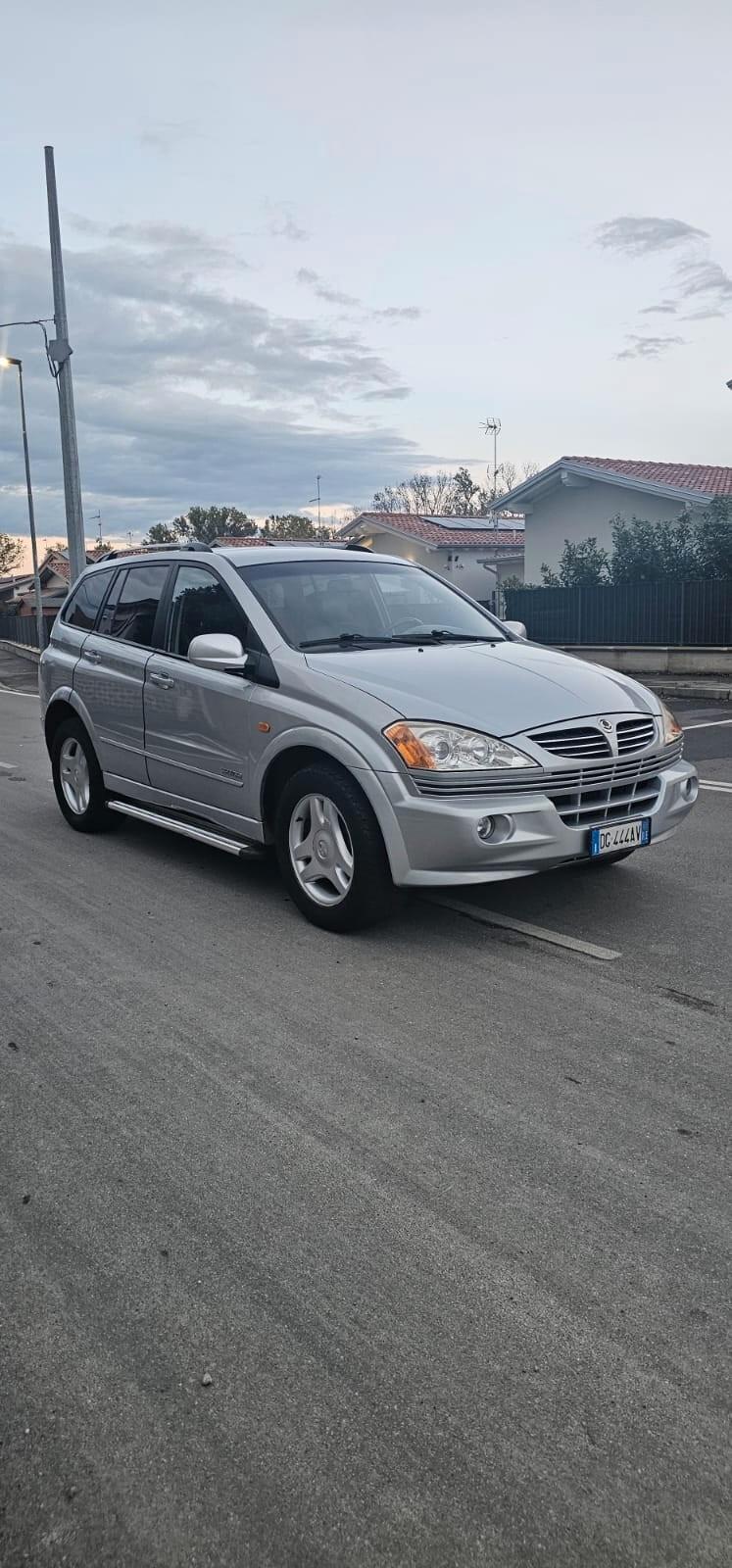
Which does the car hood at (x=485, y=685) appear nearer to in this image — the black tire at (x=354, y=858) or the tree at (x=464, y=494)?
the black tire at (x=354, y=858)

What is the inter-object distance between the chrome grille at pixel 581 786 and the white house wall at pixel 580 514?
25.0 meters

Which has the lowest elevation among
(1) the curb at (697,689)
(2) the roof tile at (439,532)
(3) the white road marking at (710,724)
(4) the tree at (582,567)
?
(3) the white road marking at (710,724)

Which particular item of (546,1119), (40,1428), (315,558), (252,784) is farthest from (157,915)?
(40,1428)

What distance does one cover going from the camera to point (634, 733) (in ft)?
17.4

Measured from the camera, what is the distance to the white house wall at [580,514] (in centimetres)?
2984

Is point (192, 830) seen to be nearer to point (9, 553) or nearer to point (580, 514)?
point (580, 514)

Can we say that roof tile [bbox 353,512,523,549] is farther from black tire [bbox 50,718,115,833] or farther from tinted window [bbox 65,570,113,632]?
black tire [bbox 50,718,115,833]

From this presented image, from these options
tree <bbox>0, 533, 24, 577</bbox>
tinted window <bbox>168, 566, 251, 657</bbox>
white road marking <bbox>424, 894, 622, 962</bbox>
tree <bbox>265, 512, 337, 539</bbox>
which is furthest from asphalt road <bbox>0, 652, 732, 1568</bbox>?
tree <bbox>0, 533, 24, 577</bbox>

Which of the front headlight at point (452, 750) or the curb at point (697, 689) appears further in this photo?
the curb at point (697, 689)

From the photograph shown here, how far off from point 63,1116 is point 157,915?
85.8 inches

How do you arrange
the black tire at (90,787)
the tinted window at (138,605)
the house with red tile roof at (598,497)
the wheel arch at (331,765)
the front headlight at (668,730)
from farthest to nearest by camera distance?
the house with red tile roof at (598,497), the black tire at (90,787), the tinted window at (138,605), the front headlight at (668,730), the wheel arch at (331,765)

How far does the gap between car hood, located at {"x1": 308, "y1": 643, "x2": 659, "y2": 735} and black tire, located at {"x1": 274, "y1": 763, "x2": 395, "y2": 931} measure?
16.4 inches

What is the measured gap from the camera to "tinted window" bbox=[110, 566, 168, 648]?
22.4ft

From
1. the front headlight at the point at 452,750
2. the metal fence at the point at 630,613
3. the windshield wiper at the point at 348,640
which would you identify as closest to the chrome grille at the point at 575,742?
the front headlight at the point at 452,750
